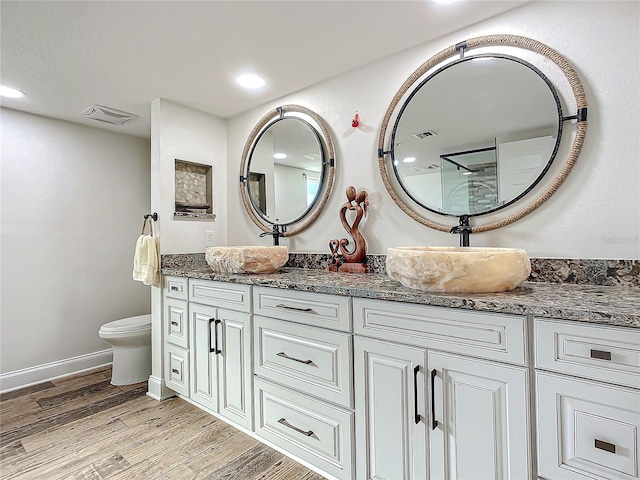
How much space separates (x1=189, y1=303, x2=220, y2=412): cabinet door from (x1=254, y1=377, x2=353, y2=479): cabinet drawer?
39cm

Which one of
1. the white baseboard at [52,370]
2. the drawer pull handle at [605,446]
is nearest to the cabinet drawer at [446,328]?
the drawer pull handle at [605,446]

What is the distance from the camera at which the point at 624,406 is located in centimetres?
87

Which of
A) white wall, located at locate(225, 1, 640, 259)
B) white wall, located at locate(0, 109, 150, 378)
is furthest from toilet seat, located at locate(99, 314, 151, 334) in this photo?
white wall, located at locate(225, 1, 640, 259)

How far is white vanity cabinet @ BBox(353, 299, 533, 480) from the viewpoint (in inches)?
40.6

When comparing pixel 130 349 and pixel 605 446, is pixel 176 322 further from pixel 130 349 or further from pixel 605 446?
pixel 605 446

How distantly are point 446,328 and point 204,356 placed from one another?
1.54 m

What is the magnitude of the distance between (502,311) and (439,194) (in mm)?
853

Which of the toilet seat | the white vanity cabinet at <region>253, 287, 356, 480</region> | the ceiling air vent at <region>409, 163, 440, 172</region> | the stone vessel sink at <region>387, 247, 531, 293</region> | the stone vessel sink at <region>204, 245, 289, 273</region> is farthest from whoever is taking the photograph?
the toilet seat

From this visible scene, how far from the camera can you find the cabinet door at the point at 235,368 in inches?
72.3

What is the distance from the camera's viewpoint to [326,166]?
2221 millimetres

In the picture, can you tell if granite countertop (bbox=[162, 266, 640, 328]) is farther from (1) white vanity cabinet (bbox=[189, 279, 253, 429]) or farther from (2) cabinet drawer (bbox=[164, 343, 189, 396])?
(2) cabinet drawer (bbox=[164, 343, 189, 396])

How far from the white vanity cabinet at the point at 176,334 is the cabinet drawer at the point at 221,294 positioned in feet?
0.45

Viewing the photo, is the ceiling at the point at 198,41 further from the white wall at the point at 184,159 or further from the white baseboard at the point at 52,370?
the white baseboard at the point at 52,370

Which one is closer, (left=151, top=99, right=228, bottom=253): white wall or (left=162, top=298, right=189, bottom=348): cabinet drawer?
(left=162, top=298, right=189, bottom=348): cabinet drawer
